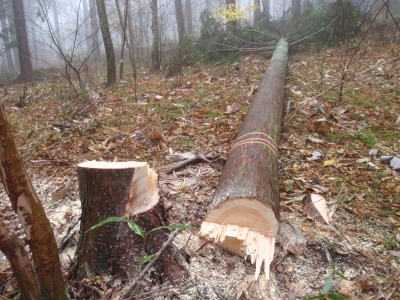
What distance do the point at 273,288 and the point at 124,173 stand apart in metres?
1.10

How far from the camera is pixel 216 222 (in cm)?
199

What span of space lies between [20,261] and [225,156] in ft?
8.07

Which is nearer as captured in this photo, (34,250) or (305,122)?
(34,250)

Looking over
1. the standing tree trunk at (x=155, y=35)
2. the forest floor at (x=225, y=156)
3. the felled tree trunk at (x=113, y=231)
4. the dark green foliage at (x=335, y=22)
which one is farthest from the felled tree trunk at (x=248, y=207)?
the standing tree trunk at (x=155, y=35)

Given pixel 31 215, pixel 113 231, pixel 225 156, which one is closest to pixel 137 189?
pixel 113 231

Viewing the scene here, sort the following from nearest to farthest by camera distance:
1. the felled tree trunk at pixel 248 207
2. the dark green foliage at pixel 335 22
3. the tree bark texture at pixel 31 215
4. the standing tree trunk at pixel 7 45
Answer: the tree bark texture at pixel 31 215
the felled tree trunk at pixel 248 207
the dark green foliage at pixel 335 22
the standing tree trunk at pixel 7 45

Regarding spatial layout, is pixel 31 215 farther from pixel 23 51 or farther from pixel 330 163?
pixel 23 51

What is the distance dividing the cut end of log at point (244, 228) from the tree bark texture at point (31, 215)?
966mm

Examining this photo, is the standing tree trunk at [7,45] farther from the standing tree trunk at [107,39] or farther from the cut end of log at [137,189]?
the cut end of log at [137,189]

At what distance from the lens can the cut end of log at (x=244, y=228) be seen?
1.85 m

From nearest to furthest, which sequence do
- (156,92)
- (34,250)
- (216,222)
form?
(34,250) → (216,222) → (156,92)

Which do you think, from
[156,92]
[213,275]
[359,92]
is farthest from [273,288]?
[156,92]

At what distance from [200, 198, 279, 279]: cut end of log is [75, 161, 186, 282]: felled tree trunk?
0.36 metres

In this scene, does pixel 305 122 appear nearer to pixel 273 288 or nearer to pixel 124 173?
pixel 273 288
